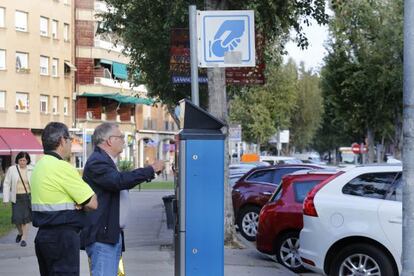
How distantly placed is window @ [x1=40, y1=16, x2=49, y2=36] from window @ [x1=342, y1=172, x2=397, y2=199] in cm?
4823

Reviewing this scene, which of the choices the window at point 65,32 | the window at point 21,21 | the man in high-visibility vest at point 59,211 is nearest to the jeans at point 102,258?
the man in high-visibility vest at point 59,211

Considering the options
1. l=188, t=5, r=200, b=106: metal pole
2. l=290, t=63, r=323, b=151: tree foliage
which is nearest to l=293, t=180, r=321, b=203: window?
l=188, t=5, r=200, b=106: metal pole

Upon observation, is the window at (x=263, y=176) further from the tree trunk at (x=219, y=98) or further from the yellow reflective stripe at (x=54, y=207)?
the yellow reflective stripe at (x=54, y=207)

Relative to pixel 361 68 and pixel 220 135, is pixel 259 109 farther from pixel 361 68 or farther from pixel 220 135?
pixel 220 135

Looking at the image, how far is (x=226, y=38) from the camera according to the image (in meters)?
7.45

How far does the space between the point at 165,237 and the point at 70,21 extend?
45.0m

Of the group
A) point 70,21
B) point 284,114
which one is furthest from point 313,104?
point 70,21

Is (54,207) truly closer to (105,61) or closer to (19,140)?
(19,140)

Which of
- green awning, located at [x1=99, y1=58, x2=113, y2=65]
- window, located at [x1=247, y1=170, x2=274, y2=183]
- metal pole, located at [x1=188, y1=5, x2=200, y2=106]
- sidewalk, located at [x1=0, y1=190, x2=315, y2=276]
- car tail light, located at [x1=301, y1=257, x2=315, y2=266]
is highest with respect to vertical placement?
green awning, located at [x1=99, y1=58, x2=113, y2=65]

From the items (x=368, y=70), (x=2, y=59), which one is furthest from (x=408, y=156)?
(x=2, y=59)

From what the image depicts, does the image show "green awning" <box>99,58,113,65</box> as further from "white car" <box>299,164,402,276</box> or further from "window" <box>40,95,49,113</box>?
"white car" <box>299,164,402,276</box>

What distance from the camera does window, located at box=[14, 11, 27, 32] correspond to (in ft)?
170

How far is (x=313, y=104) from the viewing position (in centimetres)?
6531

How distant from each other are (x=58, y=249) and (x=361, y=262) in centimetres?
Result: 405
